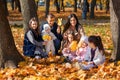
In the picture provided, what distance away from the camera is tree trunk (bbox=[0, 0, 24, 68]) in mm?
7301

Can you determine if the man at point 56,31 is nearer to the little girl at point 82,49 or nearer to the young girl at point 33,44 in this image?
the young girl at point 33,44

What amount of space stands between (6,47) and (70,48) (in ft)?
4.96

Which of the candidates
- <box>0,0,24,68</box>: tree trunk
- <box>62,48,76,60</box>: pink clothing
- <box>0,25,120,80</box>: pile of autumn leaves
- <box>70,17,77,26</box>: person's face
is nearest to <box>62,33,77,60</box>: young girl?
<box>62,48,76,60</box>: pink clothing

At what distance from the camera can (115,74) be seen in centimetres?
641

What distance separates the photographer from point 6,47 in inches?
294

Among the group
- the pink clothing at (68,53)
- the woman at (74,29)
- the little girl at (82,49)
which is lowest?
the pink clothing at (68,53)

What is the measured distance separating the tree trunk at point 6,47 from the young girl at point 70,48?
1170 mm

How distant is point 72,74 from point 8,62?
1490 millimetres

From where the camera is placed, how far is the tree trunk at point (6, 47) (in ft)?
24.0

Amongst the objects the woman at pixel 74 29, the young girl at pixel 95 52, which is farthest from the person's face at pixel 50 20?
the young girl at pixel 95 52

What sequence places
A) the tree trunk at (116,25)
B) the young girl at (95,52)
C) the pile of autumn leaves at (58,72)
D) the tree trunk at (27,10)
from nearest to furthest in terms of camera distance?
the pile of autumn leaves at (58,72) → the young girl at (95,52) → the tree trunk at (116,25) → the tree trunk at (27,10)

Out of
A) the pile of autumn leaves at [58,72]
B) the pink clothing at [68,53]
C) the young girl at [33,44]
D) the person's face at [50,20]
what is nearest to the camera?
the pile of autumn leaves at [58,72]

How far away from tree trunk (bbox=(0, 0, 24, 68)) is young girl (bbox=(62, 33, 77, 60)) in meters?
1.17

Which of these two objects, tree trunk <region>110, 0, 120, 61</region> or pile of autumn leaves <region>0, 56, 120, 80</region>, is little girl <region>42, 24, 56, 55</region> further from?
tree trunk <region>110, 0, 120, 61</region>
